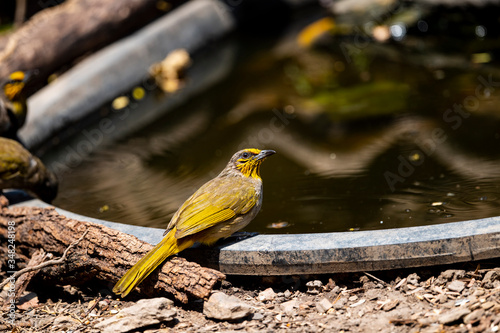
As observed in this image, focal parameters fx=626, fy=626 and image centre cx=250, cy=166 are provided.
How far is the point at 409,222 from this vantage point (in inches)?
142

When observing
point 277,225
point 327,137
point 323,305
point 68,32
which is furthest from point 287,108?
point 323,305

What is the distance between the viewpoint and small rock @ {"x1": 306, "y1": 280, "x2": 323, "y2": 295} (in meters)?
3.21

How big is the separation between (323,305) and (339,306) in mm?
78

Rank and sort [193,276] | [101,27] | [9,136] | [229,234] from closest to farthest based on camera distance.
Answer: [193,276] < [229,234] < [9,136] < [101,27]

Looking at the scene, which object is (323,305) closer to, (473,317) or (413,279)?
(413,279)

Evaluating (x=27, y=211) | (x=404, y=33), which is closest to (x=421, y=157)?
(x=27, y=211)

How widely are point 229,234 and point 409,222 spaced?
1.07 m

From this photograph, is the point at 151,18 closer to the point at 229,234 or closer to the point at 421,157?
the point at 421,157

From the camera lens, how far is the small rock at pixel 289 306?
3.10 m

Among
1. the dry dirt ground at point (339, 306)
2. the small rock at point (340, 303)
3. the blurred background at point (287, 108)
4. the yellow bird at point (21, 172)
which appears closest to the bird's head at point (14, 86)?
the blurred background at point (287, 108)

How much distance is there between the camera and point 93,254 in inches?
133

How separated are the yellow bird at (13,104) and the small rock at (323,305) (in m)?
3.05

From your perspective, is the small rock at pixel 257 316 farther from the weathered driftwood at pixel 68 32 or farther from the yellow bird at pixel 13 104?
the weathered driftwood at pixel 68 32

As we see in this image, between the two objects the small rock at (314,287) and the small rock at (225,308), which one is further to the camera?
the small rock at (314,287)
